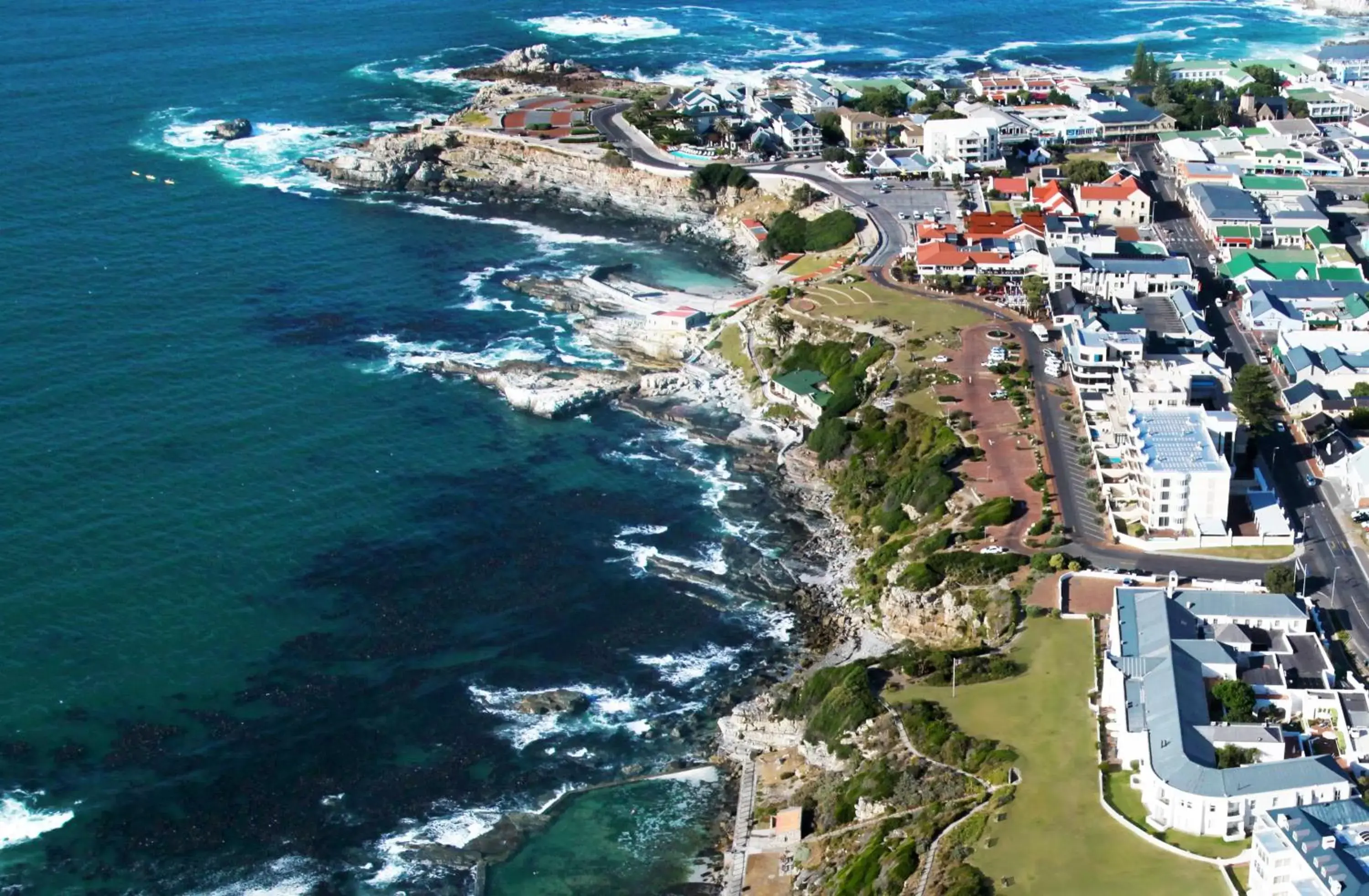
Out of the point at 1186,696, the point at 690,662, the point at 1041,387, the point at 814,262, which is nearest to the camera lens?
the point at 1186,696

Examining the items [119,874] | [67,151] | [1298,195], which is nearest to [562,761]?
[119,874]

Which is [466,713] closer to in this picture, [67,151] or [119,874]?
[119,874]

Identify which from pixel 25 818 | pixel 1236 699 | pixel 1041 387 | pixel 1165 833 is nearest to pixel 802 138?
pixel 1041 387

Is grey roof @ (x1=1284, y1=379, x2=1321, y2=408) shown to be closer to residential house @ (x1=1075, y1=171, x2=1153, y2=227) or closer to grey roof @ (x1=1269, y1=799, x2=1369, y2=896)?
residential house @ (x1=1075, y1=171, x2=1153, y2=227)

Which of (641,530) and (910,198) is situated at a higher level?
(910,198)

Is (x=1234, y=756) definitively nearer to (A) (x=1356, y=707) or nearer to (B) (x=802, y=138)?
(A) (x=1356, y=707)

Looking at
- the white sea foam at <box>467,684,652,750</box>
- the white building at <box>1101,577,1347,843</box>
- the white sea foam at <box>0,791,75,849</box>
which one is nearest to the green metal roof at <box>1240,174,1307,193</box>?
the white building at <box>1101,577,1347,843</box>

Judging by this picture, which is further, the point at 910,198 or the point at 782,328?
the point at 910,198
